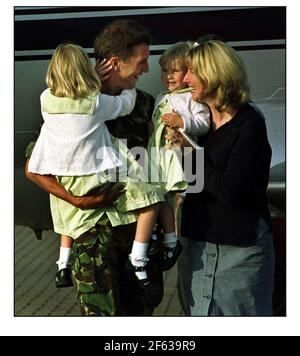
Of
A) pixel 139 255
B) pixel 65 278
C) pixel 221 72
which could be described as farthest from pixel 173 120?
pixel 65 278

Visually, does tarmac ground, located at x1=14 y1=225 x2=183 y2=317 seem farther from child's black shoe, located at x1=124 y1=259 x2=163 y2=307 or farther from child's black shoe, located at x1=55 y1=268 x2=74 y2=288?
child's black shoe, located at x1=124 y1=259 x2=163 y2=307

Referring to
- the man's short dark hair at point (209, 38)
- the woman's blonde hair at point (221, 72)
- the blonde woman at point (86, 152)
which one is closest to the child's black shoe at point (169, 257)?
the blonde woman at point (86, 152)

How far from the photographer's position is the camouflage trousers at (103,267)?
4500 mm

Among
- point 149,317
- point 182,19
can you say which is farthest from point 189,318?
point 182,19

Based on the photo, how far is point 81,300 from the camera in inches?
180

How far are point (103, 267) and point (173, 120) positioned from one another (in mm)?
820

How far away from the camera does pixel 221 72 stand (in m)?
4.34

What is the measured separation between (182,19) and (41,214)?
133cm

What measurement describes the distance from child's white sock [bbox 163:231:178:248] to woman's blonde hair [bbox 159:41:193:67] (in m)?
0.87

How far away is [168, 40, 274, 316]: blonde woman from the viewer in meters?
4.32

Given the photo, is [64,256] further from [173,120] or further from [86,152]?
[173,120]

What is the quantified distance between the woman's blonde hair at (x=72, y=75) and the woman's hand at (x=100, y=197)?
0.48m

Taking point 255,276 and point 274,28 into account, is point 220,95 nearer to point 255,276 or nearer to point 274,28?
point 274,28

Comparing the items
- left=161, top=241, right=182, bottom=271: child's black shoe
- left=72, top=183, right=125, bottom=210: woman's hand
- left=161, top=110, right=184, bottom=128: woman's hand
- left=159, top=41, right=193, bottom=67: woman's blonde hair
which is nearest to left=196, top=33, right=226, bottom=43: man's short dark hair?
left=159, top=41, right=193, bottom=67: woman's blonde hair
